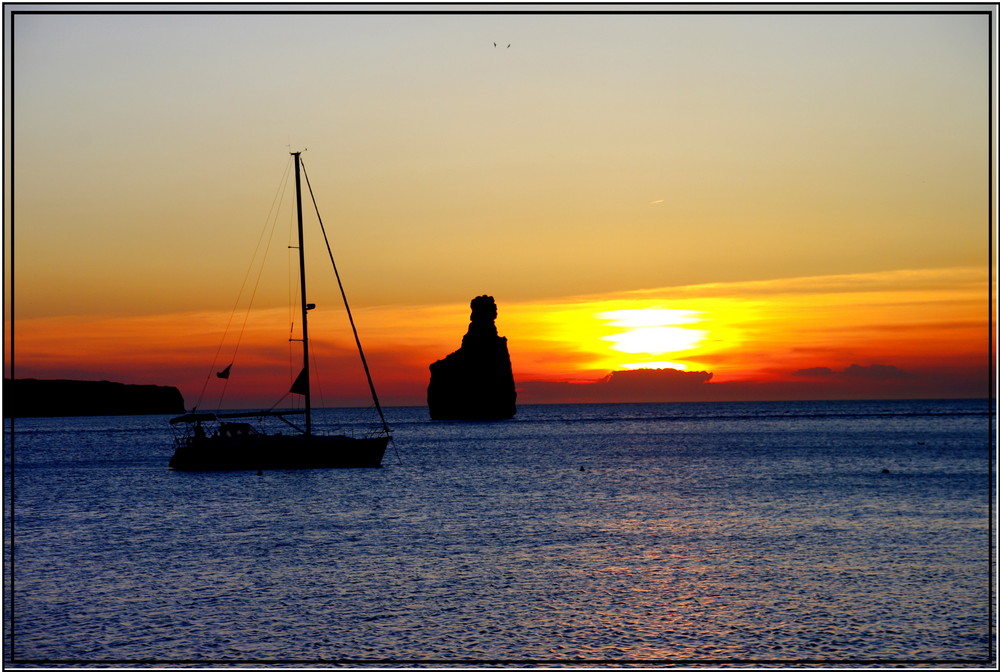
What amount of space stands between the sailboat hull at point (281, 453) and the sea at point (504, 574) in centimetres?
137

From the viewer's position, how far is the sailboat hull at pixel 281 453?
190 feet

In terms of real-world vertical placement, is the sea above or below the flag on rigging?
below

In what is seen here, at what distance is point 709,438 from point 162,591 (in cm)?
10553

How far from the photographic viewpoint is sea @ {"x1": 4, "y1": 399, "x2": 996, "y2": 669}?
20.1m

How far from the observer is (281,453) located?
194 ft

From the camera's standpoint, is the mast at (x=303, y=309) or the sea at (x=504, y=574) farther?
the mast at (x=303, y=309)

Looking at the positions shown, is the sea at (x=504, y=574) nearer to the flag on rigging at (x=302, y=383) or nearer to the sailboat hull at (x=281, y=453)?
the sailboat hull at (x=281, y=453)

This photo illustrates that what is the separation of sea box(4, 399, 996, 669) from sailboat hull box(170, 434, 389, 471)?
53.9 inches

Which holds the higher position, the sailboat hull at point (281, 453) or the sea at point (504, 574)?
the sailboat hull at point (281, 453)

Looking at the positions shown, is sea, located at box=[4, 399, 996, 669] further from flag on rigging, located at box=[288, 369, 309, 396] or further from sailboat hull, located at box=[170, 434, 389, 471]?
flag on rigging, located at box=[288, 369, 309, 396]

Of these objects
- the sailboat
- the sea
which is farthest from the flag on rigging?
the sea

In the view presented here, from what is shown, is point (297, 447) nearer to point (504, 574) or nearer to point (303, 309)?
point (303, 309)

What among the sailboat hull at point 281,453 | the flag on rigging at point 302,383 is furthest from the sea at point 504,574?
the flag on rigging at point 302,383

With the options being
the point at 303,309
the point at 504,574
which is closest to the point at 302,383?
the point at 303,309
